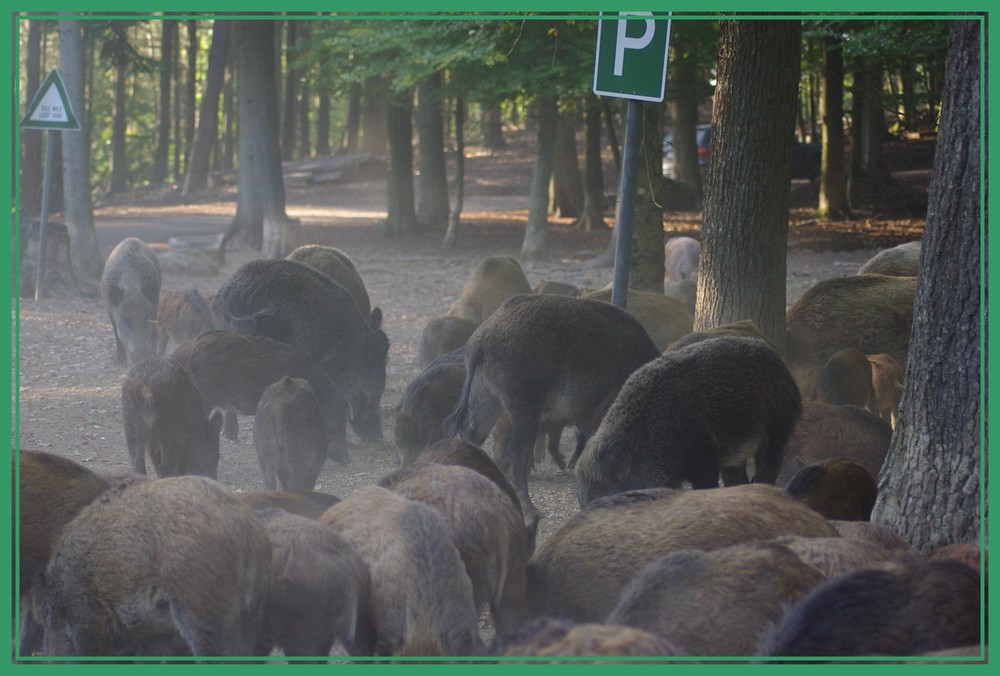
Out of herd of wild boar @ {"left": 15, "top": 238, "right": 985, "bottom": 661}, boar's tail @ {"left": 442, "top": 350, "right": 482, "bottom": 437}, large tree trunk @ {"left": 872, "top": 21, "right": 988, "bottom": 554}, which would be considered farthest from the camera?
boar's tail @ {"left": 442, "top": 350, "right": 482, "bottom": 437}

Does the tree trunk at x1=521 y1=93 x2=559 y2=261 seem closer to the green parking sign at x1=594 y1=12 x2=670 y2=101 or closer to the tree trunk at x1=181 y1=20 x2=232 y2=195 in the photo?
the green parking sign at x1=594 y1=12 x2=670 y2=101

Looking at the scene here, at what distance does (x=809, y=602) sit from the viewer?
134 inches

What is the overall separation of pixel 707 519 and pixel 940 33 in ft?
37.3

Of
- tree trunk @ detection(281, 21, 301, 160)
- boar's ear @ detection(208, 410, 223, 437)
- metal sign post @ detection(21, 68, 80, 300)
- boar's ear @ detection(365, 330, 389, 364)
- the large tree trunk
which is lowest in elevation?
boar's ear @ detection(208, 410, 223, 437)

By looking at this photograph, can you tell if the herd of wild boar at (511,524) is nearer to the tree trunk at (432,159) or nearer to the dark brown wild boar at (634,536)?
the dark brown wild boar at (634,536)

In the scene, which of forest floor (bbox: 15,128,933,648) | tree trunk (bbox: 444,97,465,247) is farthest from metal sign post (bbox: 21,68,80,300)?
tree trunk (bbox: 444,97,465,247)

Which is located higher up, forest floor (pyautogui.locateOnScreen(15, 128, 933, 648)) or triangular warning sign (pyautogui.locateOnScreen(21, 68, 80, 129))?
triangular warning sign (pyautogui.locateOnScreen(21, 68, 80, 129))

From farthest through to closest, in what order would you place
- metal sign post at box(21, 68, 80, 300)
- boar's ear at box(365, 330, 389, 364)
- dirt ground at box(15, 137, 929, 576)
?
metal sign post at box(21, 68, 80, 300), boar's ear at box(365, 330, 389, 364), dirt ground at box(15, 137, 929, 576)

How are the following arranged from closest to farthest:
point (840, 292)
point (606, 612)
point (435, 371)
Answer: point (606, 612), point (435, 371), point (840, 292)

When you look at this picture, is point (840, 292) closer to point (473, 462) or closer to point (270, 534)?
point (473, 462)

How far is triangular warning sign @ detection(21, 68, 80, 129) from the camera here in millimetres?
12500

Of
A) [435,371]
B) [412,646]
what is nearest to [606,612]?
[412,646]

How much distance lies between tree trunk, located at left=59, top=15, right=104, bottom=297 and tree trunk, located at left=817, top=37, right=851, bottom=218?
12513 mm

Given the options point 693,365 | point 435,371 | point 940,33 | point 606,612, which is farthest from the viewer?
point 940,33
